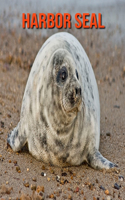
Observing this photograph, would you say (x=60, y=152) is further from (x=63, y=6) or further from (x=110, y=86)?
(x=63, y=6)

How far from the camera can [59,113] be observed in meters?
2.30

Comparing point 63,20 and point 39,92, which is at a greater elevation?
point 63,20

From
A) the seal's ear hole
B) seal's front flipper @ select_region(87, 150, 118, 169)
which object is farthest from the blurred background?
the seal's ear hole

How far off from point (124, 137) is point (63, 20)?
13.3 feet

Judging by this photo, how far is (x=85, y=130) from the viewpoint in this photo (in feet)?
8.27

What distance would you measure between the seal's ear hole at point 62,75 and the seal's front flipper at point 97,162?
30.8 inches

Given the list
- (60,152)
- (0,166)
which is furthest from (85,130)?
(0,166)

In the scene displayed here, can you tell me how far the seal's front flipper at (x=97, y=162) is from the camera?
254cm

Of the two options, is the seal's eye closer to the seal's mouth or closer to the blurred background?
the seal's mouth

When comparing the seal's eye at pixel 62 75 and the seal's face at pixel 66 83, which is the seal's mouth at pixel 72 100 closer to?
the seal's face at pixel 66 83

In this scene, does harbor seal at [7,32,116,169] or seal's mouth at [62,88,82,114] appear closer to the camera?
seal's mouth at [62,88,82,114]

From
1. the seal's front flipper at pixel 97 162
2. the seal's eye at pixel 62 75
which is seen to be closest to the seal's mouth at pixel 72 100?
the seal's eye at pixel 62 75

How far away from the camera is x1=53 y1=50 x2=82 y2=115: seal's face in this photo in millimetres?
2074

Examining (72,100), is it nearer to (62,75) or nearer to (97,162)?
(62,75)
